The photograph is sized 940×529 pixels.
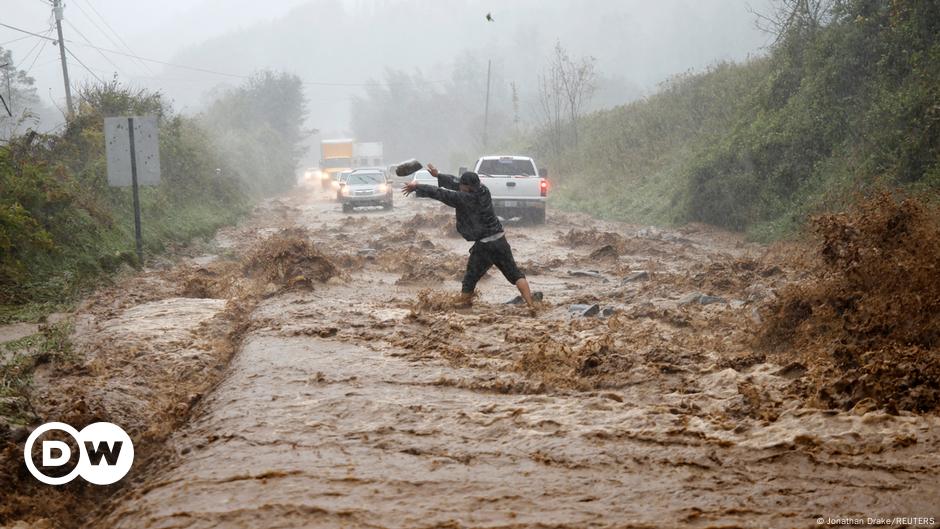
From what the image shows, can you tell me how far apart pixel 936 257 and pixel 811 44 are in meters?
15.2

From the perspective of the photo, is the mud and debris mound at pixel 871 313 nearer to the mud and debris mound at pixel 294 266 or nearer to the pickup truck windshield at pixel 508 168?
the mud and debris mound at pixel 294 266

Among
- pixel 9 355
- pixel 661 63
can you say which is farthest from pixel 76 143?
pixel 661 63

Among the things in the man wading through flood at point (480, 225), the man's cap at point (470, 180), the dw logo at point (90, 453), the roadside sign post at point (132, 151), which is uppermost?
the roadside sign post at point (132, 151)

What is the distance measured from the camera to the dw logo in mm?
4996

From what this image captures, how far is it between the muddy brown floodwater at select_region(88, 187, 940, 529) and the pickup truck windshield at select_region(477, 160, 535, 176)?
41.5 feet

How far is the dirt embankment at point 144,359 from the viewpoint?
16.0 ft

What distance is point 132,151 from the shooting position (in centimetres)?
1434

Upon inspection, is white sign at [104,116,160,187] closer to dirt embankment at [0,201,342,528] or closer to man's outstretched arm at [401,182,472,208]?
dirt embankment at [0,201,342,528]

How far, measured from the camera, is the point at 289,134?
2499 inches

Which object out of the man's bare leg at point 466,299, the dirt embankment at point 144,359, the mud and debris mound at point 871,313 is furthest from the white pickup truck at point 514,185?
the mud and debris mound at point 871,313

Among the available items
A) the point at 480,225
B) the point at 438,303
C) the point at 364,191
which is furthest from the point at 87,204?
the point at 364,191

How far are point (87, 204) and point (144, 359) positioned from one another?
353 inches

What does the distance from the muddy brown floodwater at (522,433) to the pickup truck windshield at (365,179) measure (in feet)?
72.4

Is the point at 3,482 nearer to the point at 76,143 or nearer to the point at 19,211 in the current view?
the point at 19,211
